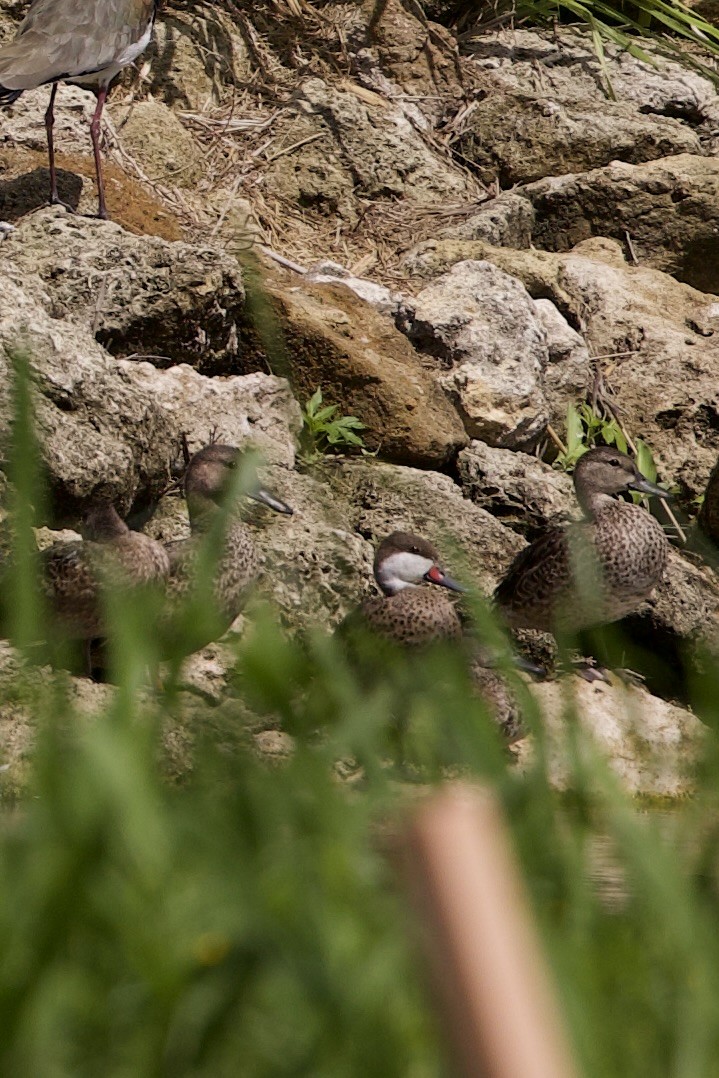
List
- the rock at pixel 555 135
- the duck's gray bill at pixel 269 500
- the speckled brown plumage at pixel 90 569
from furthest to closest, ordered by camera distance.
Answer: the rock at pixel 555 135, the duck's gray bill at pixel 269 500, the speckled brown plumage at pixel 90 569

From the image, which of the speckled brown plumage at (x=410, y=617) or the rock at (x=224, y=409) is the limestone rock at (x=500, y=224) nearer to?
the rock at (x=224, y=409)

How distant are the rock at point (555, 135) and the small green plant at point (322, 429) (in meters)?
3.33

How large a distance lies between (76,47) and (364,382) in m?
2.54

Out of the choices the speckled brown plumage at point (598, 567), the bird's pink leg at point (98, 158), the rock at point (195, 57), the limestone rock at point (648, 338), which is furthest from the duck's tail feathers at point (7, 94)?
the speckled brown plumage at point (598, 567)

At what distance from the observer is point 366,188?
8836 mm

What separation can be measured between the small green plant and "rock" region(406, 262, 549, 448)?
0.80 metres

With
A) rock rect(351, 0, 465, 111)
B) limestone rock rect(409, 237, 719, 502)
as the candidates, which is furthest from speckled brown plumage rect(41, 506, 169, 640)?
rock rect(351, 0, 465, 111)

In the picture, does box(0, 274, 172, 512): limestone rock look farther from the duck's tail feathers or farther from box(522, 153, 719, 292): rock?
box(522, 153, 719, 292): rock

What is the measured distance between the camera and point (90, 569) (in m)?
4.73

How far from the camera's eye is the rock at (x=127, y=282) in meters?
6.04

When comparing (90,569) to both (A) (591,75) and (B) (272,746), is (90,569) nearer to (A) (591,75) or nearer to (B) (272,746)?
(B) (272,746)

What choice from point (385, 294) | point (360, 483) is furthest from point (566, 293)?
point (360, 483)

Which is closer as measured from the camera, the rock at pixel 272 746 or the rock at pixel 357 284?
the rock at pixel 272 746

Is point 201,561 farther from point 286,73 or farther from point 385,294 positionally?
point 286,73
